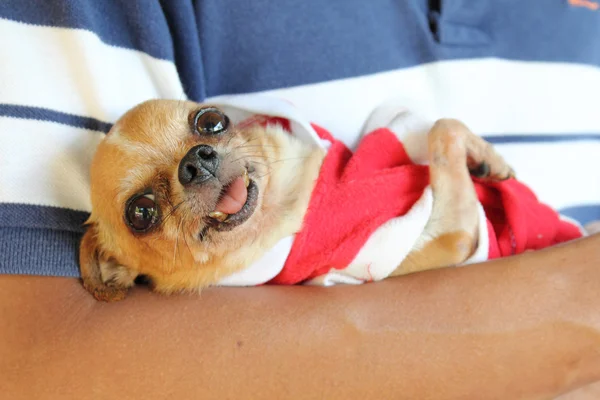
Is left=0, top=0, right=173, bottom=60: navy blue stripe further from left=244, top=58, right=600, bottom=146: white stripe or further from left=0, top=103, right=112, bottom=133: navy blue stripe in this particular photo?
left=244, top=58, right=600, bottom=146: white stripe

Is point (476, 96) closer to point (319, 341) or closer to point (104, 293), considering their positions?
point (319, 341)

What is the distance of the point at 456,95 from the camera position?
4.46 feet

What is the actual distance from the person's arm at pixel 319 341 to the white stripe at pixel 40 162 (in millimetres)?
164

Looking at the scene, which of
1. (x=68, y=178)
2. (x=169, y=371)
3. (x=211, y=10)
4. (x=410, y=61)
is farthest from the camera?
(x=410, y=61)

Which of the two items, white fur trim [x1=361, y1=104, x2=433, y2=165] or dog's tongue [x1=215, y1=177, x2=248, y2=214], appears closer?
dog's tongue [x1=215, y1=177, x2=248, y2=214]

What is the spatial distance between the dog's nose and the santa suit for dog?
0.71 feet

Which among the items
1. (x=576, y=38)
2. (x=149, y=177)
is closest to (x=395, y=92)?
(x=576, y=38)

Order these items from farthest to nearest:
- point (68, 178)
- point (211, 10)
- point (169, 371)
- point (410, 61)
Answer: point (410, 61)
point (211, 10)
point (68, 178)
point (169, 371)

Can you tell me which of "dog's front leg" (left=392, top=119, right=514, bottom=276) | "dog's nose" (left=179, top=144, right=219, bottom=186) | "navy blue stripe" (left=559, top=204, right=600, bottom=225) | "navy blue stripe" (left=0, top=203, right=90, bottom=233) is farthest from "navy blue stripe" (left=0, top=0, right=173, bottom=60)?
"navy blue stripe" (left=559, top=204, right=600, bottom=225)

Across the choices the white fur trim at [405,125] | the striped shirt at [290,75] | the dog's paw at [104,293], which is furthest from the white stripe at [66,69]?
the white fur trim at [405,125]

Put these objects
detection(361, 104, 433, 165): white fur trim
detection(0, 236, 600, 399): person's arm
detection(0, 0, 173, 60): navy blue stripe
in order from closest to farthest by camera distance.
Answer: detection(0, 236, 600, 399): person's arm → detection(0, 0, 173, 60): navy blue stripe → detection(361, 104, 433, 165): white fur trim

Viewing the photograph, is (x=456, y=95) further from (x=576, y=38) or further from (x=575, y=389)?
(x=575, y=389)

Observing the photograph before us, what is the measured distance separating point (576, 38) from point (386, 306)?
3.30 ft

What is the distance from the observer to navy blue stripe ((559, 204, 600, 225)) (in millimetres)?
1506
